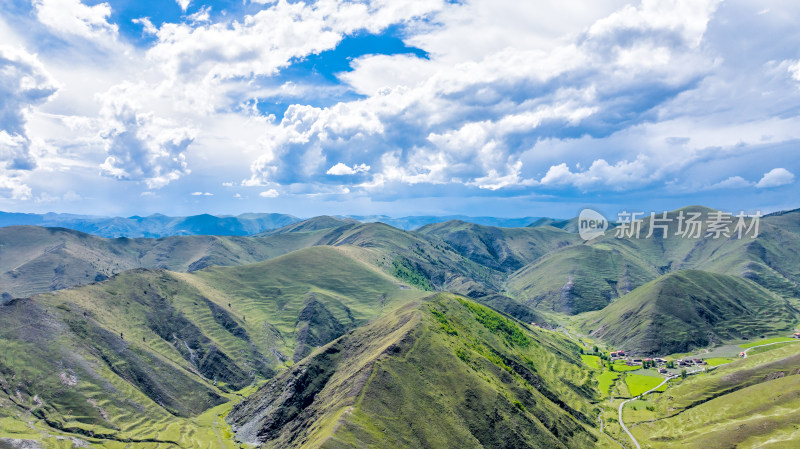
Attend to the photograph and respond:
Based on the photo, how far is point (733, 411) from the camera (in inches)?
6516

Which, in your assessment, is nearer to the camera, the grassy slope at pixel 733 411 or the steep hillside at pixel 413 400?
the steep hillside at pixel 413 400


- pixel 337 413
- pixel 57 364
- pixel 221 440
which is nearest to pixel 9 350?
pixel 57 364

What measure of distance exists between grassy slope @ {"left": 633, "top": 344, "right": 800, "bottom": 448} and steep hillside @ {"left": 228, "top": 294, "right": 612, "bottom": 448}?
27737mm

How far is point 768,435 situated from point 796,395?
26998 mm

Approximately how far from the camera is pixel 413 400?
434ft

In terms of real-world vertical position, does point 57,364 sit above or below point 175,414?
above

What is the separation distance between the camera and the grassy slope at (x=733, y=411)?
14525 centimetres

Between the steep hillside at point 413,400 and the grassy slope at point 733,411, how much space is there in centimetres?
2774

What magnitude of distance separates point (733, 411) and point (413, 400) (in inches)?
4892

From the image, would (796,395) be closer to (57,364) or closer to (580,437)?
(580,437)

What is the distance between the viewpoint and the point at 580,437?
504ft

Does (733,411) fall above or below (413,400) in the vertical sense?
below

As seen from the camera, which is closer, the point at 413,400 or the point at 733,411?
the point at 413,400

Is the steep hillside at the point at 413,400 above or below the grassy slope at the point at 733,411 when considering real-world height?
above
